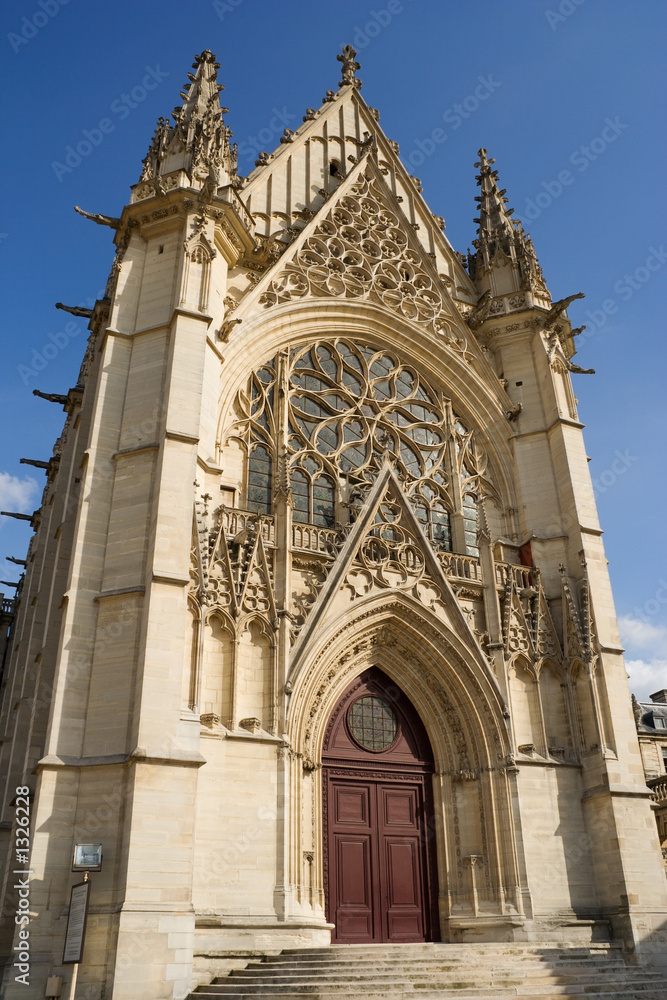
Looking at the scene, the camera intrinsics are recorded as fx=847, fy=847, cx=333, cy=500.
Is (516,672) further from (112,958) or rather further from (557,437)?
(112,958)

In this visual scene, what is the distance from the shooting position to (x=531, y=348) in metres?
18.8

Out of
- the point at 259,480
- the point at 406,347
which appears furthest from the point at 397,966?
the point at 406,347

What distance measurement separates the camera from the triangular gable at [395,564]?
14148 mm

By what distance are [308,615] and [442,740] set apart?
331 centimetres

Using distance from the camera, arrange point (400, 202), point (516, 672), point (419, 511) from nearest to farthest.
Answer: point (516, 672), point (419, 511), point (400, 202)

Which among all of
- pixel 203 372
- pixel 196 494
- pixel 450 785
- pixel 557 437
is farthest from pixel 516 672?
pixel 203 372

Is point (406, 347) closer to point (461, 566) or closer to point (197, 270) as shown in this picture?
point (461, 566)

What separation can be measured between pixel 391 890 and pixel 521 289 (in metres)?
12.8

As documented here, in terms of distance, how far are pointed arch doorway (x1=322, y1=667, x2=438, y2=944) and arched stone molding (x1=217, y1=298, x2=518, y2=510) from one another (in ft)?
17.4

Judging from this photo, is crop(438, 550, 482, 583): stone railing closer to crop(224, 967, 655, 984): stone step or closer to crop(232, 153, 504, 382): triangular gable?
crop(232, 153, 504, 382): triangular gable

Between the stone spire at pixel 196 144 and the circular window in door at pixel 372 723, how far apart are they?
9478 millimetres

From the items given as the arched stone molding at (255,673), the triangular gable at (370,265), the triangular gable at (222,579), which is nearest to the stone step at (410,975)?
the arched stone molding at (255,673)

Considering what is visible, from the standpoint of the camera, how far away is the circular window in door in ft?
46.2

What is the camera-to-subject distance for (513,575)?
1569cm
